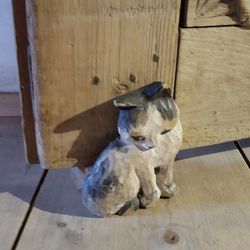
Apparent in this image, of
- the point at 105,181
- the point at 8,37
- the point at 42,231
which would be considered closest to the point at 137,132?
the point at 105,181

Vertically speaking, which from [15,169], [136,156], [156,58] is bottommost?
[15,169]

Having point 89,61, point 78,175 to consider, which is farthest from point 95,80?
point 78,175

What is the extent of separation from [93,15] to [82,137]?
6.6 inches

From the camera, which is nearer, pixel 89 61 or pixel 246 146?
pixel 89 61

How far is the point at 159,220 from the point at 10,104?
1.52 feet

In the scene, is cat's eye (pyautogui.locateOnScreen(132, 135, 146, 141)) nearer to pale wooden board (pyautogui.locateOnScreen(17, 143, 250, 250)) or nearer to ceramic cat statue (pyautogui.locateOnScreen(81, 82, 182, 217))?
ceramic cat statue (pyautogui.locateOnScreen(81, 82, 182, 217))

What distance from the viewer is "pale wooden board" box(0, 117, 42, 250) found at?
0.61 metres

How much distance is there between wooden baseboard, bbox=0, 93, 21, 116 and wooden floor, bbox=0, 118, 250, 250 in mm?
183

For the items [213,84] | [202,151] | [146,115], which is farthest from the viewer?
[202,151]

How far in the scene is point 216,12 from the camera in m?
0.61

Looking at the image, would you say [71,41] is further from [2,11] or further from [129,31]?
[2,11]

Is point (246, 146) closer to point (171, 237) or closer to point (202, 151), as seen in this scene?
point (202, 151)

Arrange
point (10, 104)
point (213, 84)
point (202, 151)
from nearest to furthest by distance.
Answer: point (213, 84) → point (202, 151) → point (10, 104)

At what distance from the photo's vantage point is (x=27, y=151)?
660 mm
